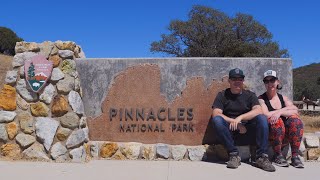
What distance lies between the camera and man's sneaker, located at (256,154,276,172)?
5.43 metres

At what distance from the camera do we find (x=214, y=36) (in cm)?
3077

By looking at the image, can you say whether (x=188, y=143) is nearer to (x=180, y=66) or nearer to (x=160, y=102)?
(x=160, y=102)

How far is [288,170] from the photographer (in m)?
5.53

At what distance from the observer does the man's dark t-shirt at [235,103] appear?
5.97 meters

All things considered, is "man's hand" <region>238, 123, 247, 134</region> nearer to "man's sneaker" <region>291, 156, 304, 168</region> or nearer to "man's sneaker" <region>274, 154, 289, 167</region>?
"man's sneaker" <region>274, 154, 289, 167</region>

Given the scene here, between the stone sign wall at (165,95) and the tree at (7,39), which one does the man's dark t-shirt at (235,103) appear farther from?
the tree at (7,39)

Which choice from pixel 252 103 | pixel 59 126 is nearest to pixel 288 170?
pixel 252 103

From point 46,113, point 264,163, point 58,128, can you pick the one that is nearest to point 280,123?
point 264,163

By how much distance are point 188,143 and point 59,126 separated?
1.99 meters

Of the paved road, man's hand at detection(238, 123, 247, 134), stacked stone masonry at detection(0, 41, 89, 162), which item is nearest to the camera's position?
the paved road

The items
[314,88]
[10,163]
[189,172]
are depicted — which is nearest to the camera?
[189,172]

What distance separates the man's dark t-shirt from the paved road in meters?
0.75

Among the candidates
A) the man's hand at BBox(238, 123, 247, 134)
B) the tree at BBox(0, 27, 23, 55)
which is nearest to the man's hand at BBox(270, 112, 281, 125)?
the man's hand at BBox(238, 123, 247, 134)

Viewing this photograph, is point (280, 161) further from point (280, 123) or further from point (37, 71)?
point (37, 71)
